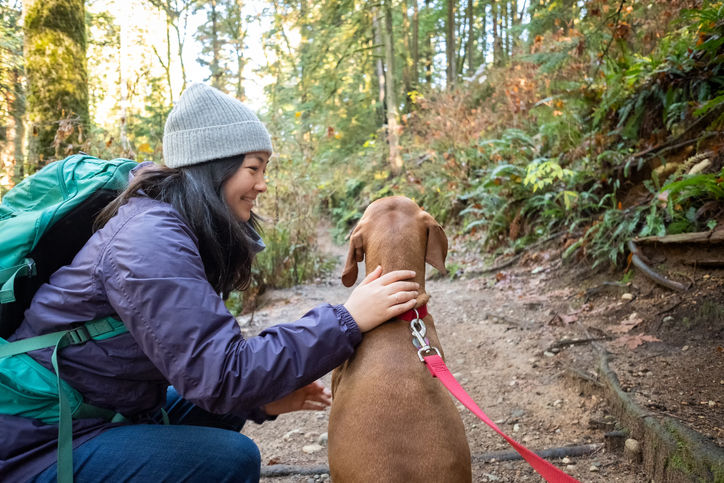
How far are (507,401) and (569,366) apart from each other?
1.94 feet

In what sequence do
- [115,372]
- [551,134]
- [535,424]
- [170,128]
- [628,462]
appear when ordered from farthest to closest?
[551,134] < [535,424] < [628,462] < [170,128] < [115,372]

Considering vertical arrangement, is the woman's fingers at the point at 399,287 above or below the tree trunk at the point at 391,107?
below

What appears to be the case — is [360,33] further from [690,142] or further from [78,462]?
[78,462]

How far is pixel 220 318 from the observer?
5.90 ft

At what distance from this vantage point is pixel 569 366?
397 cm

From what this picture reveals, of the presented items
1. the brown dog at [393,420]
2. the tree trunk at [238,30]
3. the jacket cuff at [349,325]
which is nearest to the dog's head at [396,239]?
the brown dog at [393,420]

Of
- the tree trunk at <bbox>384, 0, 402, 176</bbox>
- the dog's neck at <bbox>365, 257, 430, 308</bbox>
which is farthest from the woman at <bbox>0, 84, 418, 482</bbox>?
the tree trunk at <bbox>384, 0, 402, 176</bbox>

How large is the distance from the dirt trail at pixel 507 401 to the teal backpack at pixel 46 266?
182 cm

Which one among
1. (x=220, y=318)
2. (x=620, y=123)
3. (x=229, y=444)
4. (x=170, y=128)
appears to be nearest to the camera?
(x=220, y=318)

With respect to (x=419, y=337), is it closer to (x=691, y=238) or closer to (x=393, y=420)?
(x=393, y=420)

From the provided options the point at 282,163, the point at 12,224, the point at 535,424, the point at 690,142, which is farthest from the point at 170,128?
the point at 282,163

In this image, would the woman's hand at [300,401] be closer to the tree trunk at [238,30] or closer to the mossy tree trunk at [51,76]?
the mossy tree trunk at [51,76]

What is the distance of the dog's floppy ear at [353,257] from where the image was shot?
306 cm

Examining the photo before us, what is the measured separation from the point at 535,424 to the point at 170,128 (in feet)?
10.3
